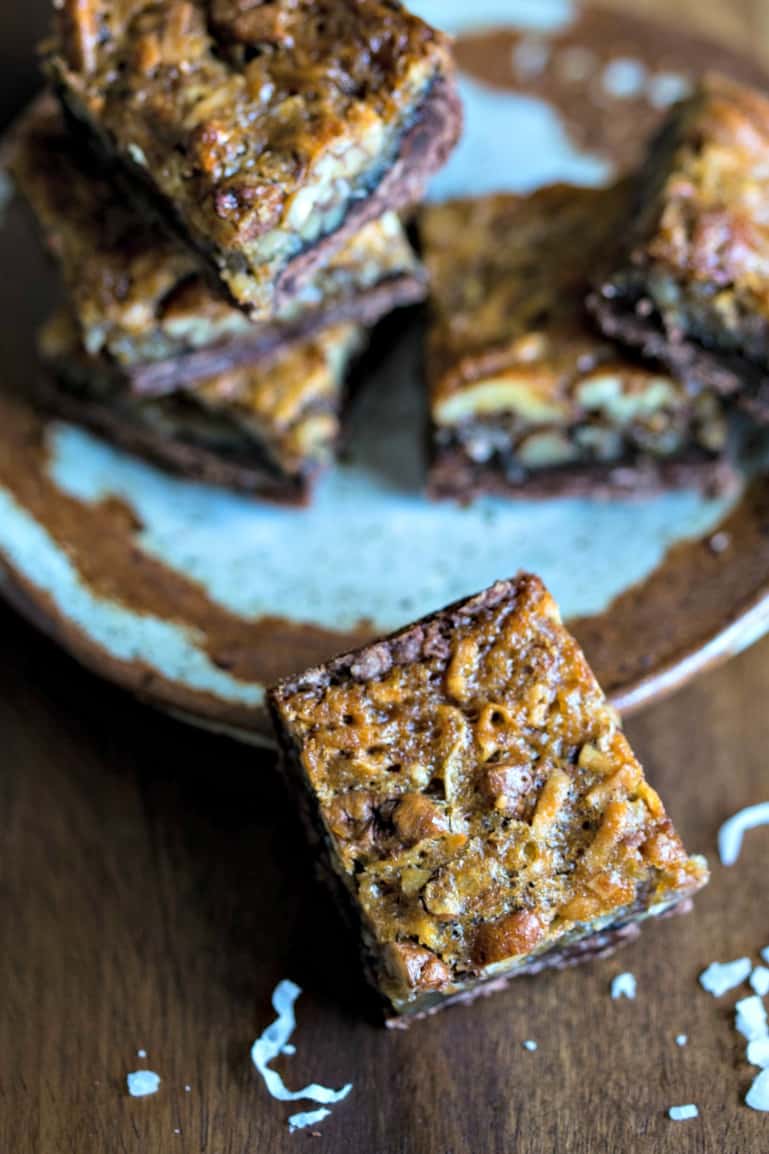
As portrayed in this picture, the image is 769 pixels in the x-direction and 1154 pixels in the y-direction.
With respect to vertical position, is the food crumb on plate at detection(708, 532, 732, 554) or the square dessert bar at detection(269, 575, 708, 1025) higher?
the food crumb on plate at detection(708, 532, 732, 554)

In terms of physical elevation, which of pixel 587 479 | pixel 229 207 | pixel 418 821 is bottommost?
pixel 418 821

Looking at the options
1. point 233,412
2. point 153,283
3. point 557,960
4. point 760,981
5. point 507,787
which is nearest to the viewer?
point 507,787

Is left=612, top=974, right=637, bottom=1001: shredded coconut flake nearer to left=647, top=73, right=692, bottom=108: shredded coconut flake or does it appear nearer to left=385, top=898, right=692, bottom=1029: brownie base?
left=385, top=898, right=692, bottom=1029: brownie base

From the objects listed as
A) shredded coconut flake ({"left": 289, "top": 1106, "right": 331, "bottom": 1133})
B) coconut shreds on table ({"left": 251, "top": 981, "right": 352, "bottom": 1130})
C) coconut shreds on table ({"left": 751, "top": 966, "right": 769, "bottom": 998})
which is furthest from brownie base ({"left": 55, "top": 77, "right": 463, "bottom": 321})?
coconut shreds on table ({"left": 751, "top": 966, "right": 769, "bottom": 998})

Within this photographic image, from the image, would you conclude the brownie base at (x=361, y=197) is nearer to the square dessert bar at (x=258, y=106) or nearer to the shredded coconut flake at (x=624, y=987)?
the square dessert bar at (x=258, y=106)

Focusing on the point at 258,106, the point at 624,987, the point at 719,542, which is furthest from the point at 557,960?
the point at 258,106

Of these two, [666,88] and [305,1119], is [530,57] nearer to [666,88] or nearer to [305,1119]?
[666,88]
